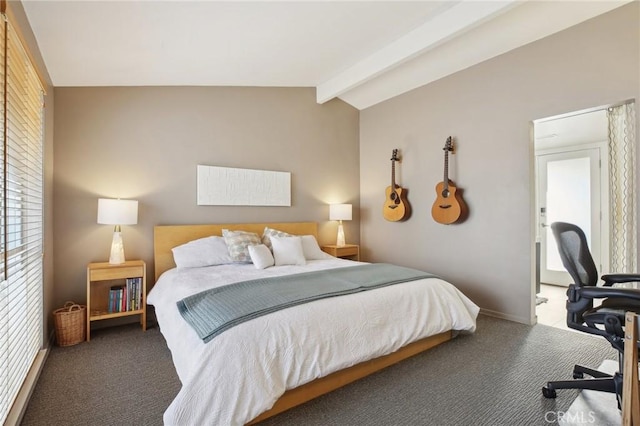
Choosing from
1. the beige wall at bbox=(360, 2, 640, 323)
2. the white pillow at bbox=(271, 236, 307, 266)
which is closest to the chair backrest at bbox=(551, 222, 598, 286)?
the beige wall at bbox=(360, 2, 640, 323)

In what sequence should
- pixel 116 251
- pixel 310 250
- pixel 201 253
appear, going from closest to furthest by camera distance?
pixel 116 251 < pixel 201 253 < pixel 310 250

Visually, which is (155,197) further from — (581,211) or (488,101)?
(581,211)

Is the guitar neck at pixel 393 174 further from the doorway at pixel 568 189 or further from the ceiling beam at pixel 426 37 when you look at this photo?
the doorway at pixel 568 189

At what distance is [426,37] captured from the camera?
9.49 ft

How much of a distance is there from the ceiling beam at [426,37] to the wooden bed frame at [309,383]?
2.04m

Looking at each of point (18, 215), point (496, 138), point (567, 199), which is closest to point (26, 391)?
point (18, 215)

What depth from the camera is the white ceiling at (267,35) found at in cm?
226

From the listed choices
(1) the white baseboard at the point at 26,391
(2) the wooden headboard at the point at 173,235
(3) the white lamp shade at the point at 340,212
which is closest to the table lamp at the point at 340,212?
(3) the white lamp shade at the point at 340,212

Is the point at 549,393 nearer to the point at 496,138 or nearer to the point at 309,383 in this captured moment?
the point at 309,383

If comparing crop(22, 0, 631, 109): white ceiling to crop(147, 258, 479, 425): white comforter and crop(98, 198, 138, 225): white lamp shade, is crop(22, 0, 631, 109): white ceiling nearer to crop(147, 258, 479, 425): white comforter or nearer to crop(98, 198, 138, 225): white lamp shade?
crop(98, 198, 138, 225): white lamp shade

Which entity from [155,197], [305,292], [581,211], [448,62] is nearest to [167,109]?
[155,197]

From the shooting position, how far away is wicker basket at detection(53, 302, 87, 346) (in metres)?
2.65

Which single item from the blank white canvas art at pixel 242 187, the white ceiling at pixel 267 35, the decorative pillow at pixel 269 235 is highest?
the white ceiling at pixel 267 35

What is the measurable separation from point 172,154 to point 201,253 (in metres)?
1.20
